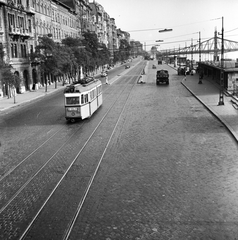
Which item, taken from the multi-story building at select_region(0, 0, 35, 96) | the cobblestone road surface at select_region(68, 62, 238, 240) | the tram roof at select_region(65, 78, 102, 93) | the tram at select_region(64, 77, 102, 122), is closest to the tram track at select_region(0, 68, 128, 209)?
the cobblestone road surface at select_region(68, 62, 238, 240)

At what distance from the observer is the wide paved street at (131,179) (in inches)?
396

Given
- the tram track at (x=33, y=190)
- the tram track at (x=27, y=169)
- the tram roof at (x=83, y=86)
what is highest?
the tram roof at (x=83, y=86)

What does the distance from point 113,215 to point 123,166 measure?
16.4 ft

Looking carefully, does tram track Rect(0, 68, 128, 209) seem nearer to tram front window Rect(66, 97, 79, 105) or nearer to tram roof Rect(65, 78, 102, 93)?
tram front window Rect(66, 97, 79, 105)

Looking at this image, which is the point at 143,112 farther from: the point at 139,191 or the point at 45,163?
the point at 139,191

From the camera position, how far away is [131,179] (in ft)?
46.0

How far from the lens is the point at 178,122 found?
84.3ft

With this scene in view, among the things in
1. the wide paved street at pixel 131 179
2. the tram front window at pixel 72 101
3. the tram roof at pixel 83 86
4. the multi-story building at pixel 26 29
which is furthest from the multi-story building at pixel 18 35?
the wide paved street at pixel 131 179

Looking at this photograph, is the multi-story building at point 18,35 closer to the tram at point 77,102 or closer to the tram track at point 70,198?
the tram at point 77,102

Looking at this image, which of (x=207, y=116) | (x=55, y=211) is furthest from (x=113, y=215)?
A: (x=207, y=116)

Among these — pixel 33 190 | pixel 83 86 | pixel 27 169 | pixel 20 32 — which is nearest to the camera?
pixel 33 190

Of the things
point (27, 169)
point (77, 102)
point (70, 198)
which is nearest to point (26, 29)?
point (77, 102)

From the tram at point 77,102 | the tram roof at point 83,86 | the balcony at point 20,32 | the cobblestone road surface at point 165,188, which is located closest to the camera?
the cobblestone road surface at point 165,188

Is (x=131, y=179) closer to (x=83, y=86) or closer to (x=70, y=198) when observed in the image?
(x=70, y=198)
